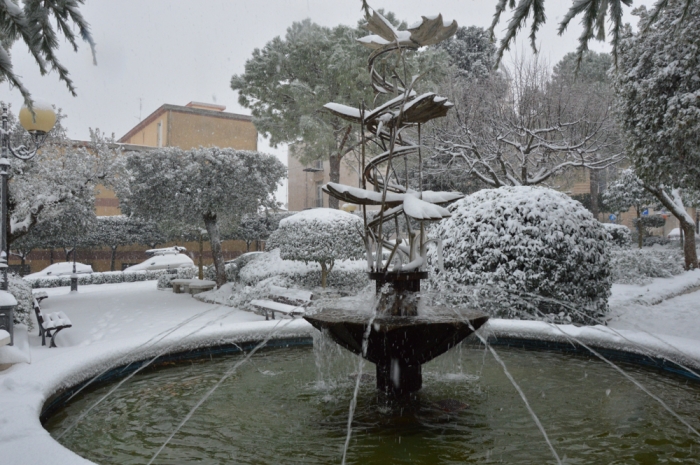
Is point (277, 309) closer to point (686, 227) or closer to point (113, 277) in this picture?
point (113, 277)

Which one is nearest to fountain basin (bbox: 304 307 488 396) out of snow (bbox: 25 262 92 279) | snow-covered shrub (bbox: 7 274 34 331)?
snow-covered shrub (bbox: 7 274 34 331)

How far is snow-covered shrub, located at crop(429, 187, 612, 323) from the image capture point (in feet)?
24.7

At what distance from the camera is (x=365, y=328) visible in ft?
11.8

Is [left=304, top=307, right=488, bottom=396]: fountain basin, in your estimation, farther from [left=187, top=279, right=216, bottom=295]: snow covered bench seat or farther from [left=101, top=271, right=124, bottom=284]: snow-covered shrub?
[left=101, top=271, right=124, bottom=284]: snow-covered shrub

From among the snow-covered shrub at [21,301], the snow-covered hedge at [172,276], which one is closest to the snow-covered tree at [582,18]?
the snow-covered shrub at [21,301]

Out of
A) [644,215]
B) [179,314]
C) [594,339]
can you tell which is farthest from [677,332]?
[644,215]

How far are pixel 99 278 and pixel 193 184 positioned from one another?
868 centimetres

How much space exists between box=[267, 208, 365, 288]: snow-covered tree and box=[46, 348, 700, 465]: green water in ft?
24.2

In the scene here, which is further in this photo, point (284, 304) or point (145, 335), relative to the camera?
point (284, 304)

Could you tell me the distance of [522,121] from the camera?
15641mm

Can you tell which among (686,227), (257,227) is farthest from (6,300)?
(686,227)

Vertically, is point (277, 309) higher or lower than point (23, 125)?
lower

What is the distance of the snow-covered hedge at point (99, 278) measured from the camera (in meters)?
19.2

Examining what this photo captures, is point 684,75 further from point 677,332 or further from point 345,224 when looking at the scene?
point 345,224
